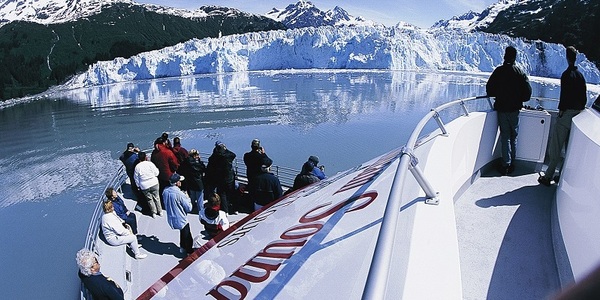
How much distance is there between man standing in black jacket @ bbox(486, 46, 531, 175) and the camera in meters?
3.87

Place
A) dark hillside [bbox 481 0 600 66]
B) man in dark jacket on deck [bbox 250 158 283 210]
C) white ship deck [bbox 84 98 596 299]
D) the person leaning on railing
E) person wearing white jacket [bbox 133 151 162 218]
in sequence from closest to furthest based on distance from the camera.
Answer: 1. white ship deck [bbox 84 98 596 299]
2. the person leaning on railing
3. man in dark jacket on deck [bbox 250 158 283 210]
4. person wearing white jacket [bbox 133 151 162 218]
5. dark hillside [bbox 481 0 600 66]

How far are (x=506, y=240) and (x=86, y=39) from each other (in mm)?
169035

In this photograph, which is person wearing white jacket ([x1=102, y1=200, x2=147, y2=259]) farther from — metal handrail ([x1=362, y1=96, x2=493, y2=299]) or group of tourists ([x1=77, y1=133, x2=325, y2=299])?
metal handrail ([x1=362, y1=96, x2=493, y2=299])

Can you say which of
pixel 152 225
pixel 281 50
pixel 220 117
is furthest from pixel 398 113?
pixel 281 50

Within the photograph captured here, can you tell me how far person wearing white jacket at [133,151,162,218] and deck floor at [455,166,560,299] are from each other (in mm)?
5307

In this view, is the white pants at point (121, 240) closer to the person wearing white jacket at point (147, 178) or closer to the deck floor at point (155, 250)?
the deck floor at point (155, 250)

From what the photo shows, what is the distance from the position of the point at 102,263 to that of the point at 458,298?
5186 mm

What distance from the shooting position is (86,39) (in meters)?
142

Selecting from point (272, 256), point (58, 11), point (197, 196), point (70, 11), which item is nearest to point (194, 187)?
point (197, 196)

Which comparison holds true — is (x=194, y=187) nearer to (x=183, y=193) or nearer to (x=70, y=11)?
(x=183, y=193)

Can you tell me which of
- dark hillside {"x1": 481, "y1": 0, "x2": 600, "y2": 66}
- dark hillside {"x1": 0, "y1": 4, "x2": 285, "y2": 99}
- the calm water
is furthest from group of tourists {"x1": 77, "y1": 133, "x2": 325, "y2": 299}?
dark hillside {"x1": 0, "y1": 4, "x2": 285, "y2": 99}

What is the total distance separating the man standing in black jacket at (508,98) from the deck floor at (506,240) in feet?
1.23

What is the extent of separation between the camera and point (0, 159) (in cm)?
2238

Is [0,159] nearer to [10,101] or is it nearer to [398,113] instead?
[398,113]
